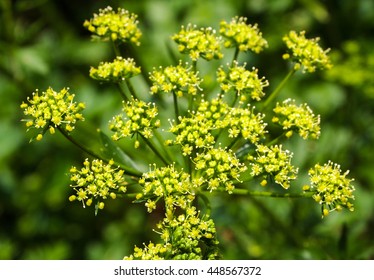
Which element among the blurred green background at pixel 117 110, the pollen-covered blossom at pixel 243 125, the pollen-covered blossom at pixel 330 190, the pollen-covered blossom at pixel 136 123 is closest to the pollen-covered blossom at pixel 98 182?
the pollen-covered blossom at pixel 136 123

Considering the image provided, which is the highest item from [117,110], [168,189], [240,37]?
[117,110]

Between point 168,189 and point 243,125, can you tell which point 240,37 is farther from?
point 168,189

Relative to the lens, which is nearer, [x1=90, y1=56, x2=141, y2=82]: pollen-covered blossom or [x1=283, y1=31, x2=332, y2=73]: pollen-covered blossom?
[x1=90, y1=56, x2=141, y2=82]: pollen-covered blossom

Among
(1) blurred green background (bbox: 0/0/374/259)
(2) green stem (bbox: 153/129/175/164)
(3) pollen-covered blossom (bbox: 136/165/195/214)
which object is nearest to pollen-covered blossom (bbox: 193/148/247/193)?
(3) pollen-covered blossom (bbox: 136/165/195/214)

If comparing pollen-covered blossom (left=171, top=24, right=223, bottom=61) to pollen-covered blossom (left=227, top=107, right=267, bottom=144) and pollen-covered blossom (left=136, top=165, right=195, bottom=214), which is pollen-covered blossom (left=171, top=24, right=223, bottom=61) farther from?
pollen-covered blossom (left=136, top=165, right=195, bottom=214)

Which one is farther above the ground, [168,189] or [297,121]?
[297,121]

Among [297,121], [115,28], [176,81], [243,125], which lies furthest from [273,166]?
[115,28]
